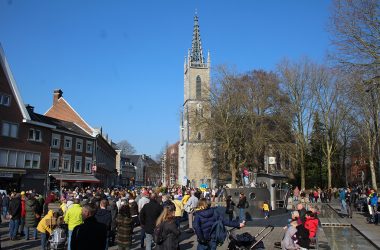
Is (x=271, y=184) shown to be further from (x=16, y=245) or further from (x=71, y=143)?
(x=71, y=143)

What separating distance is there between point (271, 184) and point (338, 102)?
22.2 metres

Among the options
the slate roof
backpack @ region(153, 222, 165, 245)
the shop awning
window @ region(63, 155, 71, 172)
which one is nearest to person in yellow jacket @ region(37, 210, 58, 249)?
backpack @ region(153, 222, 165, 245)

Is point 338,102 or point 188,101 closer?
point 338,102

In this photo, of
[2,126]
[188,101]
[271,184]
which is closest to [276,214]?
[271,184]

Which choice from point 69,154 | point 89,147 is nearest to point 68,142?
point 69,154

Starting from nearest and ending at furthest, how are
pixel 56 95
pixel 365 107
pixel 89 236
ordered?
pixel 89 236 < pixel 365 107 < pixel 56 95

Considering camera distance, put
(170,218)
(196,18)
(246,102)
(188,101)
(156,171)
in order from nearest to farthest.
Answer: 1. (170,218)
2. (246,102)
3. (188,101)
4. (196,18)
5. (156,171)

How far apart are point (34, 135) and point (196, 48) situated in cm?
6250

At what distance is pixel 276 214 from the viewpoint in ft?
83.9

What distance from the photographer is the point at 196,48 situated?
3898 inches

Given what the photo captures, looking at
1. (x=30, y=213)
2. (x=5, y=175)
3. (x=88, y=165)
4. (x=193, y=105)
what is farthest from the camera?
(x=193, y=105)

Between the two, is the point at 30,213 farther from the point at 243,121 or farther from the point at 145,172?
the point at 145,172

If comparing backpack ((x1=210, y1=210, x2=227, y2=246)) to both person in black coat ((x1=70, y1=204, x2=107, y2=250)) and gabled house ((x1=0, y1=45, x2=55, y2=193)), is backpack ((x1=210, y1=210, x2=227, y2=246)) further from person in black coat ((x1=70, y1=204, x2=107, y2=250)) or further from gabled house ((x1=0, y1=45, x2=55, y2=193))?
gabled house ((x1=0, y1=45, x2=55, y2=193))

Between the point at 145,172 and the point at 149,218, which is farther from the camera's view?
the point at 145,172
